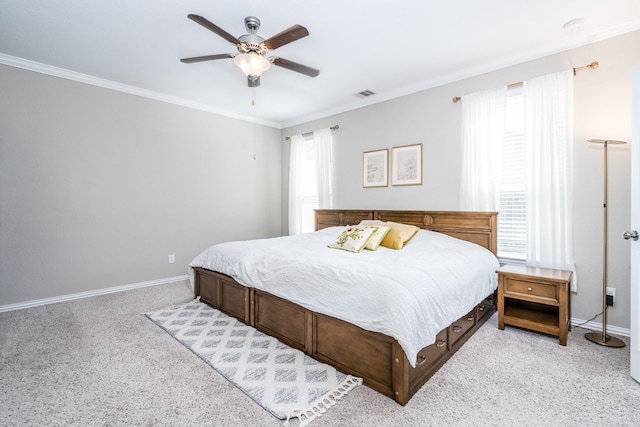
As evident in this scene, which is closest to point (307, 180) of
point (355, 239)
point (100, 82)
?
point (355, 239)

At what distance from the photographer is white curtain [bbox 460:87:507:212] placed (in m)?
3.23

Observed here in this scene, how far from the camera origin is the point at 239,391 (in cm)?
187

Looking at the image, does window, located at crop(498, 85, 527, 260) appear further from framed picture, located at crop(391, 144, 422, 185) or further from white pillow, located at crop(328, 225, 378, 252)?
white pillow, located at crop(328, 225, 378, 252)

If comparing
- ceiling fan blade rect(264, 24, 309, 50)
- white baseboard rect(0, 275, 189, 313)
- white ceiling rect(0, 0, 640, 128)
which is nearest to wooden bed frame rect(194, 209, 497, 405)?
white baseboard rect(0, 275, 189, 313)

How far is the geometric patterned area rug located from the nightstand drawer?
1.71 metres

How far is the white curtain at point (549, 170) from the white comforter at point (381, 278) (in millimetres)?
499

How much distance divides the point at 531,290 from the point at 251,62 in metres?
3.11

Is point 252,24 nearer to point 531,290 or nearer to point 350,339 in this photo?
point 350,339

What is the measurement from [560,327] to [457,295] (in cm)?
106

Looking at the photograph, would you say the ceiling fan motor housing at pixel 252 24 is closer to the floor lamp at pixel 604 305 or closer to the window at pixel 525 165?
the window at pixel 525 165

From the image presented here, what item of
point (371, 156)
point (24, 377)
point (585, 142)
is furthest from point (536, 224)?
point (24, 377)

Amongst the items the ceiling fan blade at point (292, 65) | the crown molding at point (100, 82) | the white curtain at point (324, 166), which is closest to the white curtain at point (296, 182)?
the white curtain at point (324, 166)

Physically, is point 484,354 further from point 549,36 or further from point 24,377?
point 24,377

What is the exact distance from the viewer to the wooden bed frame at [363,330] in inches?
71.4
